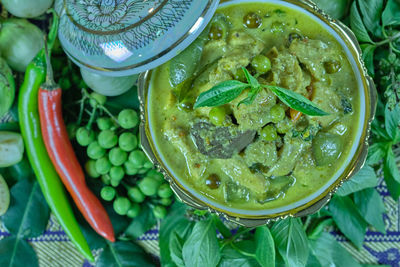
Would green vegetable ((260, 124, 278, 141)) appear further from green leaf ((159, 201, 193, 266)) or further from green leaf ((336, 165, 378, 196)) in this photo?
green leaf ((159, 201, 193, 266))

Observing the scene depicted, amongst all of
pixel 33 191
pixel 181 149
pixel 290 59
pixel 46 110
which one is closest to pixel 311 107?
pixel 290 59

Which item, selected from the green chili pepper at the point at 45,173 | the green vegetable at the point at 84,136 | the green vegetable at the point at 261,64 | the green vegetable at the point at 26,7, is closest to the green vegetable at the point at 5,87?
the green chili pepper at the point at 45,173

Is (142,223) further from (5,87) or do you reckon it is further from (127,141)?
(5,87)

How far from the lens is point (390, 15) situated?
2078mm

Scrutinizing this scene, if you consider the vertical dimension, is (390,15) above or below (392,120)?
above

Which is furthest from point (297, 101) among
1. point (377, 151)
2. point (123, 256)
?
point (123, 256)

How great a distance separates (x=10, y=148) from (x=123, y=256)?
0.89m

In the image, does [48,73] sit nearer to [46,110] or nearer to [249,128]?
[46,110]

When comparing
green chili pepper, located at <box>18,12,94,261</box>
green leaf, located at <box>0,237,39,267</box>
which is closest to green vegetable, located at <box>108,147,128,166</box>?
green chili pepper, located at <box>18,12,94,261</box>

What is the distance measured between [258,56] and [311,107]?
0.36m

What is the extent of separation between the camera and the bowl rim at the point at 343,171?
196 centimetres

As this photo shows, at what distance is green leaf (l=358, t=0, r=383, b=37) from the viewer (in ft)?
6.95

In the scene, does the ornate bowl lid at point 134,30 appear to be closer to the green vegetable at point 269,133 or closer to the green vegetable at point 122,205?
the green vegetable at point 269,133

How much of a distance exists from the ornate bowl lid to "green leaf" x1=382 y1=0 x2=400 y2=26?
0.87 metres
